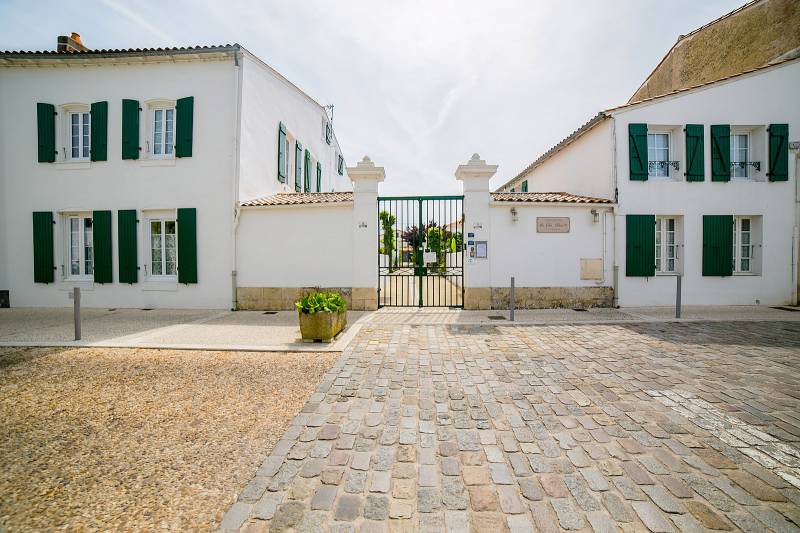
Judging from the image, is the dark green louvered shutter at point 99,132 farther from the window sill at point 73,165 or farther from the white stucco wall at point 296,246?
the white stucco wall at point 296,246

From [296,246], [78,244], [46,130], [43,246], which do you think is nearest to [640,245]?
[296,246]

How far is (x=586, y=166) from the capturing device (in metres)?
11.2

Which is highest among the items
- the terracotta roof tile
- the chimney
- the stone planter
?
the chimney

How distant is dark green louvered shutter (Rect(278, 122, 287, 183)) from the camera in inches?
470

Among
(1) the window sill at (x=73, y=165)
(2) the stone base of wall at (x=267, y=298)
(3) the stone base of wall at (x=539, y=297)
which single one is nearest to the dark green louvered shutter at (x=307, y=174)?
(2) the stone base of wall at (x=267, y=298)

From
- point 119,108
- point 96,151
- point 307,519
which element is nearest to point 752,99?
point 307,519

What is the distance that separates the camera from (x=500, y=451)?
279 centimetres

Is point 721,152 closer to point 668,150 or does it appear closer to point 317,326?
point 668,150

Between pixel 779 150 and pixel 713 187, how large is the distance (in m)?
2.10

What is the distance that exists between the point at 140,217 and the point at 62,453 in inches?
353

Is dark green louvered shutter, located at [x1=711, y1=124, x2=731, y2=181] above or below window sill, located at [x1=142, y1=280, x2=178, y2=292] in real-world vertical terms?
above

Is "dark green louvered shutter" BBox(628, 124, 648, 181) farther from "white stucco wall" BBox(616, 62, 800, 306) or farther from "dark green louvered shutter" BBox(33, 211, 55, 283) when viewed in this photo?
"dark green louvered shutter" BBox(33, 211, 55, 283)

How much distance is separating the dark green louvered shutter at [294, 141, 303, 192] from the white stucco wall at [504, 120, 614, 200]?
33.6ft

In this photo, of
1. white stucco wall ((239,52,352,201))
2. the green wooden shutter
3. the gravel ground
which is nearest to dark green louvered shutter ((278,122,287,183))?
white stucco wall ((239,52,352,201))
